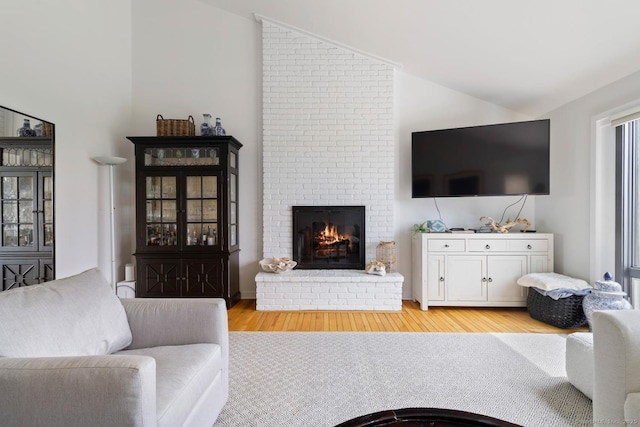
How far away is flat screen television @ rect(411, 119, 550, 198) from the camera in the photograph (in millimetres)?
3275

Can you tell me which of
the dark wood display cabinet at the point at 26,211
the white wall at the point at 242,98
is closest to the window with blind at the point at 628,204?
the white wall at the point at 242,98

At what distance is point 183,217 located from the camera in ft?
11.8

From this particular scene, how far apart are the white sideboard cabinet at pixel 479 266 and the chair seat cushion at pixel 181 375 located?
258cm

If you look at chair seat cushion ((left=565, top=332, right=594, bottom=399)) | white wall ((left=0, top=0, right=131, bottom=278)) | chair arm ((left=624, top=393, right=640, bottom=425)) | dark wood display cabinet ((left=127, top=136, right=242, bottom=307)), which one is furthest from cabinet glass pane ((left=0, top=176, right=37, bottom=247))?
chair seat cushion ((left=565, top=332, right=594, bottom=399))

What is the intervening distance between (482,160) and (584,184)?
0.94 m

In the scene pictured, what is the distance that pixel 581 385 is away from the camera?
1.80 m

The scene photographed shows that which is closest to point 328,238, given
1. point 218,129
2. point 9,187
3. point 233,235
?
point 233,235

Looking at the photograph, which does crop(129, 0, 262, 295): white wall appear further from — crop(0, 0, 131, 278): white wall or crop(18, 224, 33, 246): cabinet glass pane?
crop(18, 224, 33, 246): cabinet glass pane

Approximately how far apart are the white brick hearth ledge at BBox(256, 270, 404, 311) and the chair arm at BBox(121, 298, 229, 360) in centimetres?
184

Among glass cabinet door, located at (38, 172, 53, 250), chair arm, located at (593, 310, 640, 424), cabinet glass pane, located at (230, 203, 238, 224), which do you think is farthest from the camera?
cabinet glass pane, located at (230, 203, 238, 224)

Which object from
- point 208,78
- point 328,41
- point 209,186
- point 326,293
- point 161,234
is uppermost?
point 328,41

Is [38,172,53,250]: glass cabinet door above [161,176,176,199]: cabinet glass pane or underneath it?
underneath

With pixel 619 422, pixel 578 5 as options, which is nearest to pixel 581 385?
pixel 619 422

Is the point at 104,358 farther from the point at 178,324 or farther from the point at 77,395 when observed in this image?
the point at 178,324
